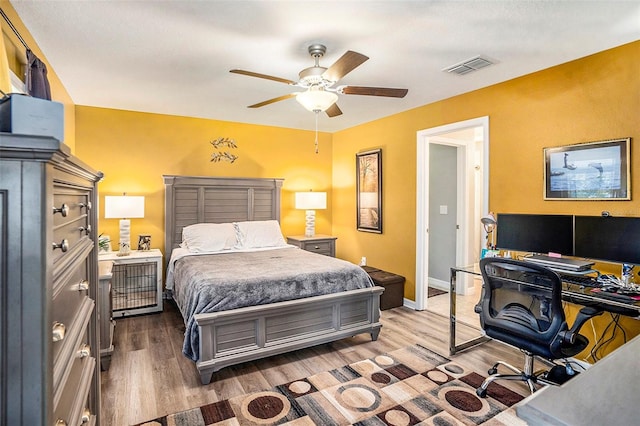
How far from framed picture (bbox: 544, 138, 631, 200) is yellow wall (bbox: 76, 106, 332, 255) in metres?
3.57

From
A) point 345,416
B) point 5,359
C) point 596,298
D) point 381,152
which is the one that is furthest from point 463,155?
point 5,359

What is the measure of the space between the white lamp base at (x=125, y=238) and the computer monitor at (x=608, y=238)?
4.44 meters

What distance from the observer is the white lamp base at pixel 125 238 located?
161 inches

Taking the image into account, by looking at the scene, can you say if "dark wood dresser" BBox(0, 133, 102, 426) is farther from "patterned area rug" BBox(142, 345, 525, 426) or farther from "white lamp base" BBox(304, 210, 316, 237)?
"white lamp base" BBox(304, 210, 316, 237)

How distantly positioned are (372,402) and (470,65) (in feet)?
8.97

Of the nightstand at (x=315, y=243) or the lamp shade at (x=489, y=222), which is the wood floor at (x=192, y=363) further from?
the nightstand at (x=315, y=243)

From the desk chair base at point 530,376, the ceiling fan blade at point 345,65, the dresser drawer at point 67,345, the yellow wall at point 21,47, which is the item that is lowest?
the desk chair base at point 530,376

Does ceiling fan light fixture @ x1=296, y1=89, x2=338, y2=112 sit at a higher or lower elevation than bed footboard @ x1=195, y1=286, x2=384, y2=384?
higher

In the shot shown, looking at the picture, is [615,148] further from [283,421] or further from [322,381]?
[283,421]

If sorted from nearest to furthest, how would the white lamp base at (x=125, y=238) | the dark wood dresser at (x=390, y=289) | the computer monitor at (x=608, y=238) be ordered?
the computer monitor at (x=608, y=238), the white lamp base at (x=125, y=238), the dark wood dresser at (x=390, y=289)

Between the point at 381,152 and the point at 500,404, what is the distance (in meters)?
3.32

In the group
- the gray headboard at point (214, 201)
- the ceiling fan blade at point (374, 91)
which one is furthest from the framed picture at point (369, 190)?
the ceiling fan blade at point (374, 91)

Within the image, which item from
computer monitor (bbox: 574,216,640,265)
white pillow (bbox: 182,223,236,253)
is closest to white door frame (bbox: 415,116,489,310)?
computer monitor (bbox: 574,216,640,265)

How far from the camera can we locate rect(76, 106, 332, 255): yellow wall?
14.2ft
